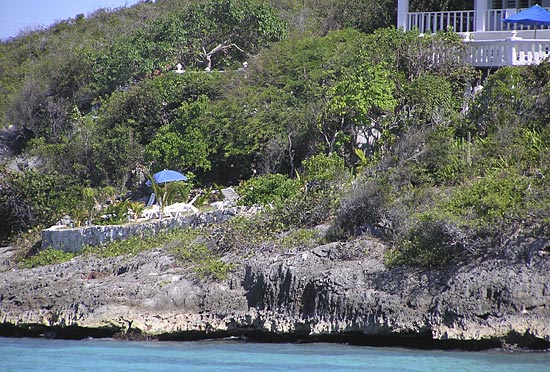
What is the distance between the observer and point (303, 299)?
20203 millimetres

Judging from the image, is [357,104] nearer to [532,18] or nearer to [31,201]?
[532,18]

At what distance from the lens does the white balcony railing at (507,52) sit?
26.0m

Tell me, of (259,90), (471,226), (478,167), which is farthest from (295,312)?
(259,90)

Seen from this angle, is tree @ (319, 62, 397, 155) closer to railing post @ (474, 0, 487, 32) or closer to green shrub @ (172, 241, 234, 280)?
railing post @ (474, 0, 487, 32)

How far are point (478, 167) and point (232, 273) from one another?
6051mm

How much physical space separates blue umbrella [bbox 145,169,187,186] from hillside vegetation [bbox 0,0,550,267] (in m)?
1.50

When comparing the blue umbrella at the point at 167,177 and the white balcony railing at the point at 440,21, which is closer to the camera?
the blue umbrella at the point at 167,177

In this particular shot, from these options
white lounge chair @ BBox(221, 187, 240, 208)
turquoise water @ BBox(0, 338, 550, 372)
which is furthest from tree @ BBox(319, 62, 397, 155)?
turquoise water @ BBox(0, 338, 550, 372)

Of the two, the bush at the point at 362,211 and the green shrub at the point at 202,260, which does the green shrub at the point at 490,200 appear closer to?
the bush at the point at 362,211

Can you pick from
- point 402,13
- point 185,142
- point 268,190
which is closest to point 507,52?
point 402,13

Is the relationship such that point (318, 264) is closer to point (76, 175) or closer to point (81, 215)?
point (81, 215)

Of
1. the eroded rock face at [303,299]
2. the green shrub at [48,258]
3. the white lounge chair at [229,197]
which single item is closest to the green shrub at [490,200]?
the eroded rock face at [303,299]

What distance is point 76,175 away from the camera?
31.0 m

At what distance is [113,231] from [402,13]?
1064 cm
